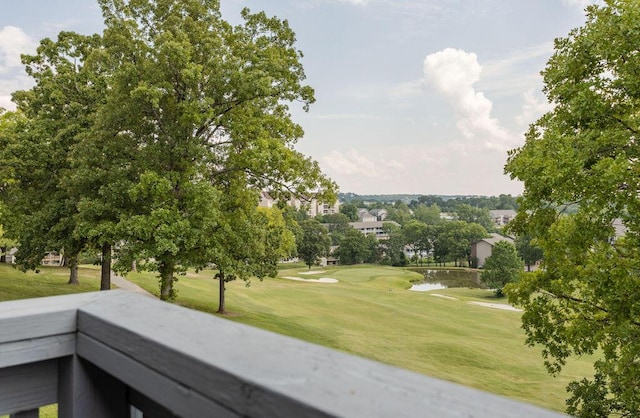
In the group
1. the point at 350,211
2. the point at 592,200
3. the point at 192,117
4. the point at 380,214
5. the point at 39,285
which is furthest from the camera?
the point at 380,214

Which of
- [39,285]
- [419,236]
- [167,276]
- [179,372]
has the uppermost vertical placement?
[179,372]

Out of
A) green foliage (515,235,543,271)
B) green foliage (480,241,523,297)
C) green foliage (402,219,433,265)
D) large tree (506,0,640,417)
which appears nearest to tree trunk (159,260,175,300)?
large tree (506,0,640,417)

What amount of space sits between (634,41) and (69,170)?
14133 millimetres

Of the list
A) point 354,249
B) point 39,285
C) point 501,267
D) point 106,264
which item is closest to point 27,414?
point 106,264

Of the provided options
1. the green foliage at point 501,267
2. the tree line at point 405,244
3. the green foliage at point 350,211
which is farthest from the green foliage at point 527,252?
the green foliage at point 350,211

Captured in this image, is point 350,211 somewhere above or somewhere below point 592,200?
above

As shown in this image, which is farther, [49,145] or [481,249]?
[481,249]

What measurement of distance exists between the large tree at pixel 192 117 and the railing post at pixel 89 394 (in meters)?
9.47

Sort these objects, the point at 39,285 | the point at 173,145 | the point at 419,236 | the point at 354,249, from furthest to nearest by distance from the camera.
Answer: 1. the point at 419,236
2. the point at 354,249
3. the point at 39,285
4. the point at 173,145

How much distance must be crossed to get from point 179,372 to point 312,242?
2114 inches

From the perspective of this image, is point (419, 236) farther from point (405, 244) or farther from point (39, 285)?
point (39, 285)

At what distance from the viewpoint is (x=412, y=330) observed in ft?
62.5

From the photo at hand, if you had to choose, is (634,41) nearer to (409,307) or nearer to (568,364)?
(568,364)

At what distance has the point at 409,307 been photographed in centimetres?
2530
